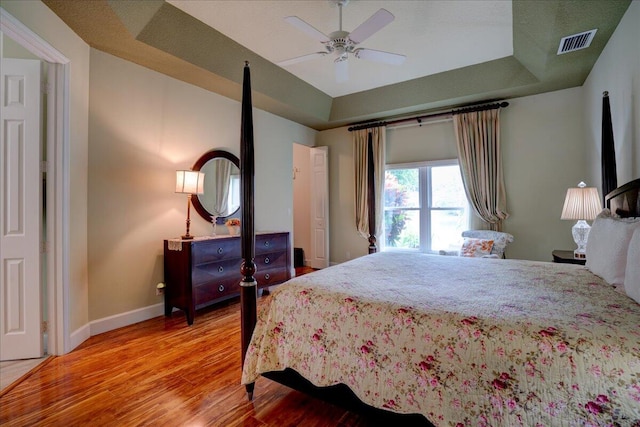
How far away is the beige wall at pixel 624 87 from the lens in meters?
2.21

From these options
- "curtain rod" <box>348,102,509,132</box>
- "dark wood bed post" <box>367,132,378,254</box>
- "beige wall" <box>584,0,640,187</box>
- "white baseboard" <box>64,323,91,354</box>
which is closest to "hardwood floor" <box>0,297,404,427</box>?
"white baseboard" <box>64,323,91,354</box>

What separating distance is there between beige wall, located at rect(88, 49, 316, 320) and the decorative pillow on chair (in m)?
3.28

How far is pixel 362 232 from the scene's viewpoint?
525 cm

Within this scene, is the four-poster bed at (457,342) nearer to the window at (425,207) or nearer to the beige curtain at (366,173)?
the window at (425,207)

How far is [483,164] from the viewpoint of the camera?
13.8ft

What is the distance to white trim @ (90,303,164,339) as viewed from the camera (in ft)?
9.30

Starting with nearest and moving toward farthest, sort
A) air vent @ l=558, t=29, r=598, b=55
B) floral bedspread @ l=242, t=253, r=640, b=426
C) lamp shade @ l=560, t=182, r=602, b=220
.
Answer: floral bedspread @ l=242, t=253, r=640, b=426, air vent @ l=558, t=29, r=598, b=55, lamp shade @ l=560, t=182, r=602, b=220

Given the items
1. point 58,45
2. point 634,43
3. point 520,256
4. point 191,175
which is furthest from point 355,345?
point 520,256

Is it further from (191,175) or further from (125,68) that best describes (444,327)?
(125,68)

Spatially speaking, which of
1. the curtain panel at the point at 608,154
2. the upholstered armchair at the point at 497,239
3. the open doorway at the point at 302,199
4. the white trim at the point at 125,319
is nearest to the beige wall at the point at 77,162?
the white trim at the point at 125,319

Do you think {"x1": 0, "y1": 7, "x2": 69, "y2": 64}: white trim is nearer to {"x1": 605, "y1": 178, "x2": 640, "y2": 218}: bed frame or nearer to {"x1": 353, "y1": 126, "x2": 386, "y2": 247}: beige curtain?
{"x1": 353, "y1": 126, "x2": 386, "y2": 247}: beige curtain

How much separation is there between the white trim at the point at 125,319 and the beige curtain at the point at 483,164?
437 centimetres

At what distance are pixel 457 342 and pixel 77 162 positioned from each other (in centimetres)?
323

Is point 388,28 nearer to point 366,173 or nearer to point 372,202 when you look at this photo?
point 372,202
